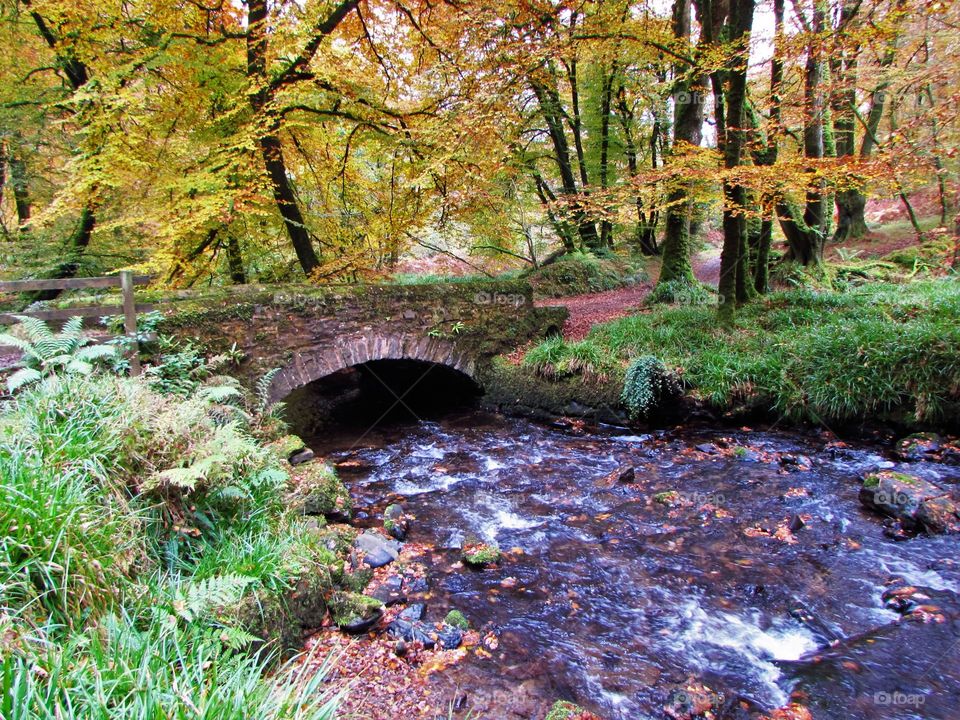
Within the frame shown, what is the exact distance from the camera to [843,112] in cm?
1125

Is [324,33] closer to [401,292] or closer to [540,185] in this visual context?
[401,292]

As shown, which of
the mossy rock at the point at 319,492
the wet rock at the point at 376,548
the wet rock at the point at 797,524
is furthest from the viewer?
the mossy rock at the point at 319,492

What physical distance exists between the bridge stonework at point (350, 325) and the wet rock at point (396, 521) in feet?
9.65

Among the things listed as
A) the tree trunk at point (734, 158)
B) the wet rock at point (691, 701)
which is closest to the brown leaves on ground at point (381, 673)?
the wet rock at point (691, 701)

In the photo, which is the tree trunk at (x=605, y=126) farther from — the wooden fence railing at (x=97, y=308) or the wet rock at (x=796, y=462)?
the wooden fence railing at (x=97, y=308)

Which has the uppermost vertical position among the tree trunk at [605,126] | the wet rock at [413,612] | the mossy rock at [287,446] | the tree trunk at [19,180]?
the tree trunk at [605,126]

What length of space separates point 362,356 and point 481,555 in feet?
14.6

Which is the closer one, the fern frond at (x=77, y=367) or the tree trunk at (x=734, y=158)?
the fern frond at (x=77, y=367)

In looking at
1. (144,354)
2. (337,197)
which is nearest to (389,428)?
(144,354)

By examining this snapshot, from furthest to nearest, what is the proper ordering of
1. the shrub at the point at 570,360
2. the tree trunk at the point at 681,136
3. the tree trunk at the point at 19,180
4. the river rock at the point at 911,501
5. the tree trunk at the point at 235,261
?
the tree trunk at the point at 235,261
the tree trunk at the point at 681,136
the tree trunk at the point at 19,180
the shrub at the point at 570,360
the river rock at the point at 911,501

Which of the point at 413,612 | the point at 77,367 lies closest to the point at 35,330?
the point at 77,367
